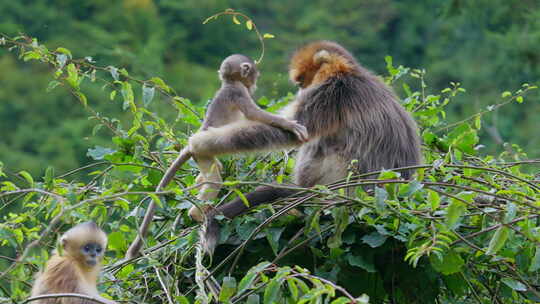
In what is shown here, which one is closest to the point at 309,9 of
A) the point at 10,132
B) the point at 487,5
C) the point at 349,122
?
the point at 10,132

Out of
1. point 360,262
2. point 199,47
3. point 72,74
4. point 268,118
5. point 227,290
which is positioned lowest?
point 360,262

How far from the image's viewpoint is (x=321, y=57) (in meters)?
5.04

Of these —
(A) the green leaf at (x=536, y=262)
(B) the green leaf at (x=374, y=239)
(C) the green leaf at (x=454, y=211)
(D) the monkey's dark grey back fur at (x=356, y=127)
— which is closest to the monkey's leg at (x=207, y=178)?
(D) the monkey's dark grey back fur at (x=356, y=127)

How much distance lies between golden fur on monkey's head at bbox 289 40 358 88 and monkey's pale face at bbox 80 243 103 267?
1.67m

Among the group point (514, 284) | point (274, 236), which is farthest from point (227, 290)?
point (514, 284)

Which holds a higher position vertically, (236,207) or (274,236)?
(236,207)

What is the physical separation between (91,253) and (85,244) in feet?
0.17

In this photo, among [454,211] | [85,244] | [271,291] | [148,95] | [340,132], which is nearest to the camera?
[271,291]

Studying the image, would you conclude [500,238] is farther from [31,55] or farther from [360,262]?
[31,55]

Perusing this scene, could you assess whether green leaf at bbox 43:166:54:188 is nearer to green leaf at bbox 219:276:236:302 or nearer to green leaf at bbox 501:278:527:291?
green leaf at bbox 219:276:236:302

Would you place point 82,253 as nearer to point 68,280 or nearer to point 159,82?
point 68,280

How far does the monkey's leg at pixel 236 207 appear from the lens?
4.03 m

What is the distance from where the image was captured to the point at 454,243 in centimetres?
369

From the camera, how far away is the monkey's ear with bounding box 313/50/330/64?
198 inches
